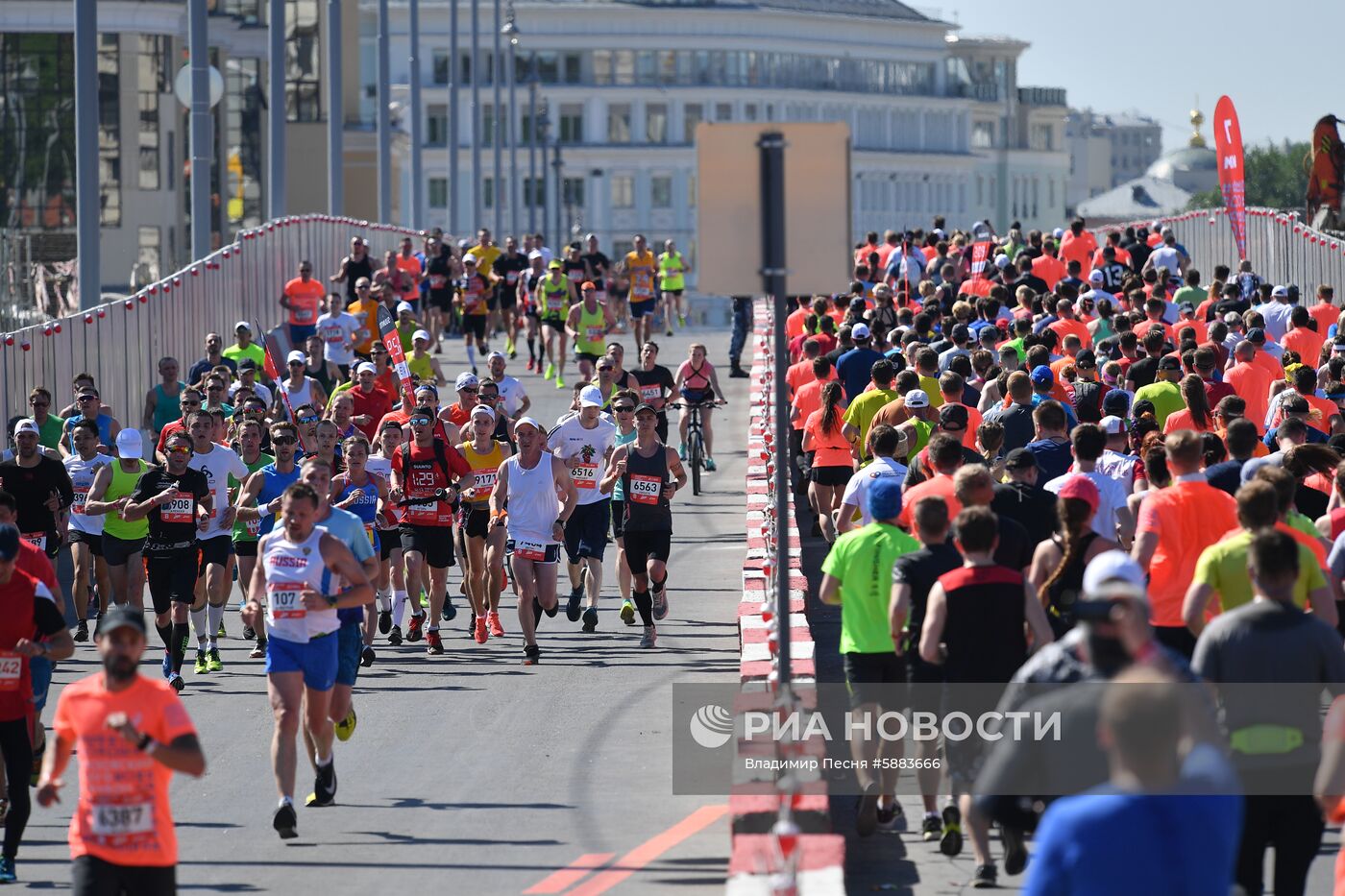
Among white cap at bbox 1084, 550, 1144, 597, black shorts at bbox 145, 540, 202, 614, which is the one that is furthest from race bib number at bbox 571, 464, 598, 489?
white cap at bbox 1084, 550, 1144, 597

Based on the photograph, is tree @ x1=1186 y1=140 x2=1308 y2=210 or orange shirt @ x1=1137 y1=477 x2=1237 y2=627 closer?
orange shirt @ x1=1137 y1=477 x2=1237 y2=627

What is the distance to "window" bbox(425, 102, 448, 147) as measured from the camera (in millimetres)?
145750

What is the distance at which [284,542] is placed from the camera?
39.9ft

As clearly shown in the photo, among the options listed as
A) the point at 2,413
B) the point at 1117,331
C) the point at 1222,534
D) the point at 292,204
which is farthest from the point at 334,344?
the point at 292,204

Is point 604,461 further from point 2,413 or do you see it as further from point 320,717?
point 320,717

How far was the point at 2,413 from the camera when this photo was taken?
21312mm

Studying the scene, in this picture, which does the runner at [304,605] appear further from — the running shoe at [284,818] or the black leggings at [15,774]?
the black leggings at [15,774]

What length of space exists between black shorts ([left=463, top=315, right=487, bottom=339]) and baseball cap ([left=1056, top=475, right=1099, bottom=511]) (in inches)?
1018

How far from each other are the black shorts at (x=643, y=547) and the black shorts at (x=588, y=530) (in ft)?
1.48

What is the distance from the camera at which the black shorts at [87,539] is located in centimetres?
1820

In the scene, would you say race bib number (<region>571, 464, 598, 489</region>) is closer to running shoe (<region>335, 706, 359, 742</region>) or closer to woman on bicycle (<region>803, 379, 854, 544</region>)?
woman on bicycle (<region>803, 379, 854, 544</region>)

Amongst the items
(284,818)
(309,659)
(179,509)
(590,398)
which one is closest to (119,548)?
(179,509)

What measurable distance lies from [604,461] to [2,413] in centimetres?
543

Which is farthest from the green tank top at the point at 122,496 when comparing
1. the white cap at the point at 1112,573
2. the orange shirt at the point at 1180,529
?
the white cap at the point at 1112,573
